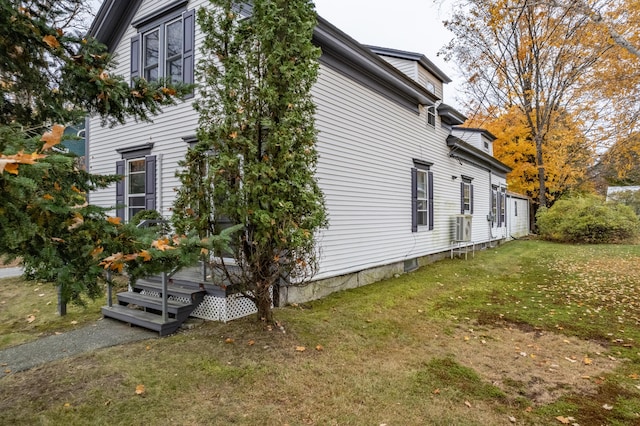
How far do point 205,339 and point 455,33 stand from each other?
8.87 metres

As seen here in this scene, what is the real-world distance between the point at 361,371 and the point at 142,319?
308 cm

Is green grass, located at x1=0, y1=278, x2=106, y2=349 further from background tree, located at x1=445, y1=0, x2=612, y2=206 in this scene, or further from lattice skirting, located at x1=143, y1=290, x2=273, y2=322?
background tree, located at x1=445, y1=0, x2=612, y2=206

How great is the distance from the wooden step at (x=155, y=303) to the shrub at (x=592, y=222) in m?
19.4

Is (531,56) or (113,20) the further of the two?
(531,56)

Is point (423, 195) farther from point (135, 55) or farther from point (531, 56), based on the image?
point (531, 56)

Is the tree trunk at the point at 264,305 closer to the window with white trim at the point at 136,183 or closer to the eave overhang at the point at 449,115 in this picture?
the window with white trim at the point at 136,183

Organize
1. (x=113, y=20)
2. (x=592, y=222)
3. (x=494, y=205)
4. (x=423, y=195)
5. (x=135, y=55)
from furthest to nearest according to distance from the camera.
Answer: (x=494, y=205) → (x=592, y=222) → (x=423, y=195) → (x=113, y=20) → (x=135, y=55)

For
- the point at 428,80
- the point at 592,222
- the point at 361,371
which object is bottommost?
the point at 361,371

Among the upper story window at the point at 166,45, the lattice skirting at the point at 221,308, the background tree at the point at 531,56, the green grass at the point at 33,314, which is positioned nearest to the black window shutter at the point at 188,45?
the upper story window at the point at 166,45

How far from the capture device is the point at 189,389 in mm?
3309

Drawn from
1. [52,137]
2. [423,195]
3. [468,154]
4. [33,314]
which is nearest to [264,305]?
[52,137]

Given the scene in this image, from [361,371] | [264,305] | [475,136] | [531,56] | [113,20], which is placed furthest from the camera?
[475,136]

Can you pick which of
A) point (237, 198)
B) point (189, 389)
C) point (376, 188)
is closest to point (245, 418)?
point (189, 389)

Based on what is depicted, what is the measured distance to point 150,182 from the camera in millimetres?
7684
